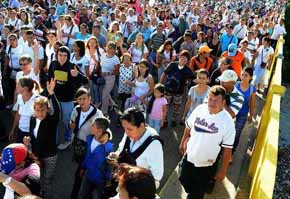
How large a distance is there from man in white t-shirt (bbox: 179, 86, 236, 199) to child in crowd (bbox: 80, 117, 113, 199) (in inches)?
36.2

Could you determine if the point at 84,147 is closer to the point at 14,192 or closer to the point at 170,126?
the point at 14,192

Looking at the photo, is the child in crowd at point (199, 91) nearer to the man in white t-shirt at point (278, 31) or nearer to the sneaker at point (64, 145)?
the sneaker at point (64, 145)

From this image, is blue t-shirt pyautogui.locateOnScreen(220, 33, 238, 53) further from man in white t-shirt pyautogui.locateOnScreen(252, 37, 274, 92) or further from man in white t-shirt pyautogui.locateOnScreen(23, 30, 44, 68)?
man in white t-shirt pyautogui.locateOnScreen(23, 30, 44, 68)

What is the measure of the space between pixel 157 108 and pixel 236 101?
1605 millimetres

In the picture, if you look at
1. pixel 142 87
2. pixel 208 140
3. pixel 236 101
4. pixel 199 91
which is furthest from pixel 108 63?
pixel 208 140

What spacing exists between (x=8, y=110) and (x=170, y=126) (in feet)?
10.7

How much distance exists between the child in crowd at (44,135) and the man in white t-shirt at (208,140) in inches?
64.0

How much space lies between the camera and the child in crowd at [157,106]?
6.83m

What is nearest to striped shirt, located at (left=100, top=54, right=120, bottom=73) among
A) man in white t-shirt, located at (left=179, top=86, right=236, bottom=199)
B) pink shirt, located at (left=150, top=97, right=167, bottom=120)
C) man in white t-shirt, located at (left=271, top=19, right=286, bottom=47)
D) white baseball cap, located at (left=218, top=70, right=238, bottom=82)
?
pink shirt, located at (left=150, top=97, right=167, bottom=120)

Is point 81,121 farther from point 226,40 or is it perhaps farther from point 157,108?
point 226,40

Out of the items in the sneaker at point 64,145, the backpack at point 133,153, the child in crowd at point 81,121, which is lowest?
the sneaker at point 64,145

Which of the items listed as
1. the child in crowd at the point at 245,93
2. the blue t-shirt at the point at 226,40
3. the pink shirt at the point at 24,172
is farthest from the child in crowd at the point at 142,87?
the blue t-shirt at the point at 226,40

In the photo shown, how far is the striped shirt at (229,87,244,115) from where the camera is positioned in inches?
222

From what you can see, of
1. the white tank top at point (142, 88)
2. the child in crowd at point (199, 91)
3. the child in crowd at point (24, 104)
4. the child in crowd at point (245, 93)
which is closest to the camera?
the child in crowd at point (24, 104)
